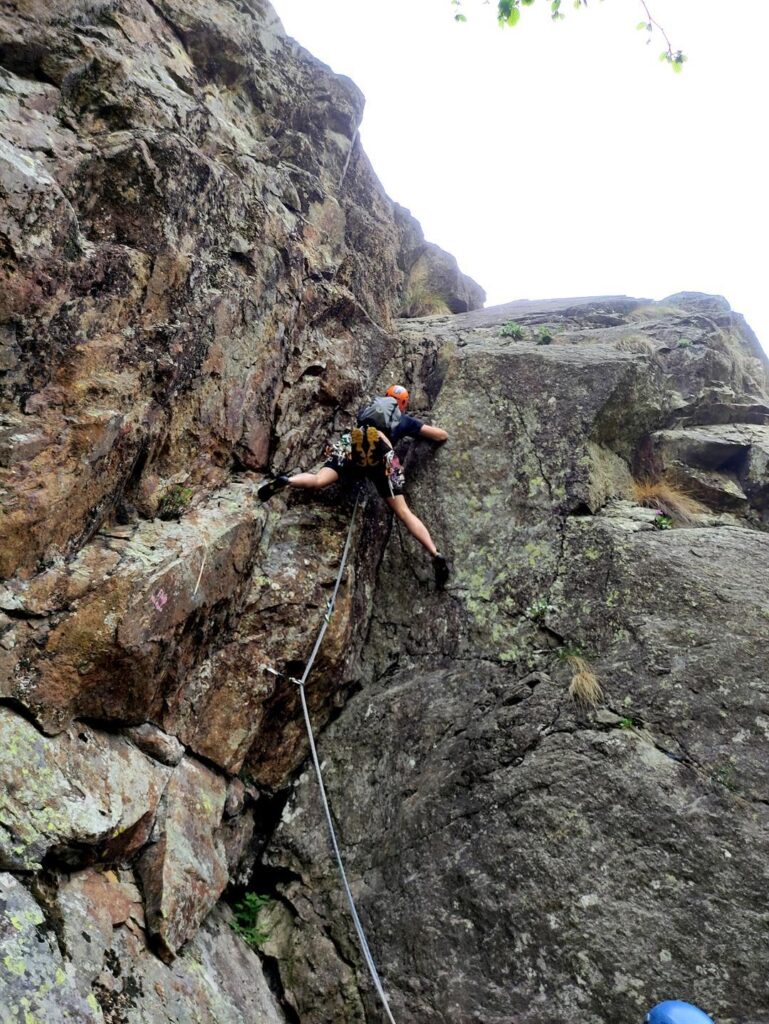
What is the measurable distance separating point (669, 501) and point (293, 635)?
500cm

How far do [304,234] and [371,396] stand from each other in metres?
2.49

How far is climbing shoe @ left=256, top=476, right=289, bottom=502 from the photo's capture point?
7.11 metres

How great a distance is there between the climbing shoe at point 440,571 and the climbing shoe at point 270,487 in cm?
195

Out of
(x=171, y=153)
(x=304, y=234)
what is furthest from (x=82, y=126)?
(x=304, y=234)

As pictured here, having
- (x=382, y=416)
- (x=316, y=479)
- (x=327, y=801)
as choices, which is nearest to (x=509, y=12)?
(x=382, y=416)

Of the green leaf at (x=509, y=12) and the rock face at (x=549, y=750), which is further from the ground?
the green leaf at (x=509, y=12)

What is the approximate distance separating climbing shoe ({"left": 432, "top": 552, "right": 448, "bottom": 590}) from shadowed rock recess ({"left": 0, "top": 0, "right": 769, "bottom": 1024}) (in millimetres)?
202

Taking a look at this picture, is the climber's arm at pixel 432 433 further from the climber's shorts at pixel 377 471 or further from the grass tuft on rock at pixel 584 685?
the grass tuft on rock at pixel 584 685

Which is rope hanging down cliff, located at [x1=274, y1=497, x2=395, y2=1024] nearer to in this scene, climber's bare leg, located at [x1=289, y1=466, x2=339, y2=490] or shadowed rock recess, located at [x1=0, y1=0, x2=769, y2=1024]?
shadowed rock recess, located at [x1=0, y1=0, x2=769, y2=1024]

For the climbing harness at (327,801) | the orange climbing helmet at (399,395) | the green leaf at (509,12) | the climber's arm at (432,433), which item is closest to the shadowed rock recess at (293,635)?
the climbing harness at (327,801)

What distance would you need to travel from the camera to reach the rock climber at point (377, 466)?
748 centimetres

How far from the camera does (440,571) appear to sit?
748cm

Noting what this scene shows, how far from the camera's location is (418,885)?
18.1 feet

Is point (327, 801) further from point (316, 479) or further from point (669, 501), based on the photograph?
point (669, 501)
